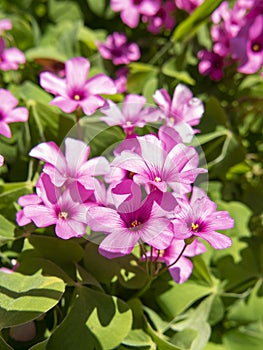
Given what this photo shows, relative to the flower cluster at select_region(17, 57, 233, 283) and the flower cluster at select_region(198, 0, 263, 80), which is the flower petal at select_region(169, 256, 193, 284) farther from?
the flower cluster at select_region(198, 0, 263, 80)

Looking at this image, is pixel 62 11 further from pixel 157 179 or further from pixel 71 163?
pixel 157 179

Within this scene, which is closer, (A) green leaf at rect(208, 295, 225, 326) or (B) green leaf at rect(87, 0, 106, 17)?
(A) green leaf at rect(208, 295, 225, 326)

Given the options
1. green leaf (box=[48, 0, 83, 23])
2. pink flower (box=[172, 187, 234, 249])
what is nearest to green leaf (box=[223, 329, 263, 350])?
pink flower (box=[172, 187, 234, 249])

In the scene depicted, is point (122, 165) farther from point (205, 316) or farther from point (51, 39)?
point (51, 39)

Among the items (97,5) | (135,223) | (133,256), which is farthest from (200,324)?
(97,5)

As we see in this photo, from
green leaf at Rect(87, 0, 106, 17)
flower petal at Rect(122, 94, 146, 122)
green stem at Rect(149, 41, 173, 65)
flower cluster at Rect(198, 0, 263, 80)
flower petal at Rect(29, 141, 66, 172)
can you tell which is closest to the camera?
flower petal at Rect(29, 141, 66, 172)

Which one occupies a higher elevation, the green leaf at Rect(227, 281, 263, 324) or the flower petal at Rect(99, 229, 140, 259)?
the flower petal at Rect(99, 229, 140, 259)
